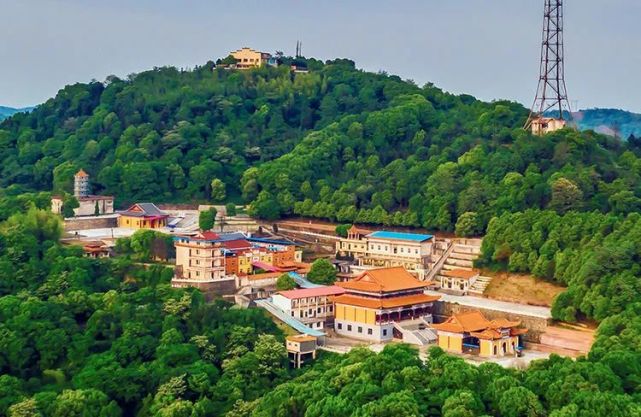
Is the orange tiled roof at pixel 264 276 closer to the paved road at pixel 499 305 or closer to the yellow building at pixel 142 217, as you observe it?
the paved road at pixel 499 305

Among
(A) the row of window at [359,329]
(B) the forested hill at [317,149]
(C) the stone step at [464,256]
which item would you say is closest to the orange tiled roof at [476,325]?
(A) the row of window at [359,329]

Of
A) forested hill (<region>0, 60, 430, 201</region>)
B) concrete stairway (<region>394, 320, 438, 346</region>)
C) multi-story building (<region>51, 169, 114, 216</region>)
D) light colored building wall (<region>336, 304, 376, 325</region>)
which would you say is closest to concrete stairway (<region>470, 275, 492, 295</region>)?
concrete stairway (<region>394, 320, 438, 346</region>)

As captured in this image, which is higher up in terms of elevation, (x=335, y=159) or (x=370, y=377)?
(x=335, y=159)

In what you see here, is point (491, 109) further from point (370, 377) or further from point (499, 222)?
point (370, 377)

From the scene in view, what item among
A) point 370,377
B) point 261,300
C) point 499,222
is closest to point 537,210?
point 499,222

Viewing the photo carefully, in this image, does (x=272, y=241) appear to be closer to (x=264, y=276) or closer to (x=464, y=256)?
(x=264, y=276)

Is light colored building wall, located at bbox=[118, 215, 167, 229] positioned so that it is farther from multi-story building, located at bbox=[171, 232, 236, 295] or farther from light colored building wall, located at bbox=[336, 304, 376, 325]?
light colored building wall, located at bbox=[336, 304, 376, 325]
